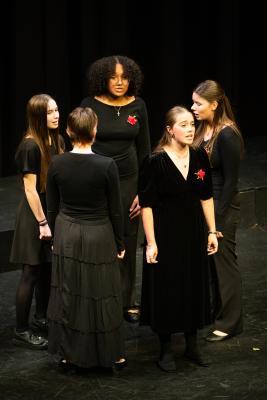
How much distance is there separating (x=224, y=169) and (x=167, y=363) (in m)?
1.17

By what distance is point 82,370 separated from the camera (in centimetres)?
546

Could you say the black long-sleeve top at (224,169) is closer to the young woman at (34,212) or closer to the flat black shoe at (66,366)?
the young woman at (34,212)

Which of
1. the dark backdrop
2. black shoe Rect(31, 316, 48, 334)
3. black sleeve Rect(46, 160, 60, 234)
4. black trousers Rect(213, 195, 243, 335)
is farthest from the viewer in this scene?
the dark backdrop

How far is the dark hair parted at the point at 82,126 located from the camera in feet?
17.0

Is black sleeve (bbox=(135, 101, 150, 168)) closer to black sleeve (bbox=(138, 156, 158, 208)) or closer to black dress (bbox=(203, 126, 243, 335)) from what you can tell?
black dress (bbox=(203, 126, 243, 335))

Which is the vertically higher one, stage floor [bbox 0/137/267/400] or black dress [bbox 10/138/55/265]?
black dress [bbox 10/138/55/265]

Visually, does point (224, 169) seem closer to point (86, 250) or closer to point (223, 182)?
point (223, 182)

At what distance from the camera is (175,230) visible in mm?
5414

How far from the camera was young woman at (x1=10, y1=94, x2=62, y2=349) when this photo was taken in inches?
224

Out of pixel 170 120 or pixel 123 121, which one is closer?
pixel 170 120

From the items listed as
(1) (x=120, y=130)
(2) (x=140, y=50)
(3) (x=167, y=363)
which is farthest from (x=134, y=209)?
(2) (x=140, y=50)

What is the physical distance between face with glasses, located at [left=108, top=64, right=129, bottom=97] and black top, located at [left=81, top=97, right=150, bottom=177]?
11 cm

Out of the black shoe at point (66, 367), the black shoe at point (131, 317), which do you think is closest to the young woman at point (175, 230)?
the black shoe at point (66, 367)

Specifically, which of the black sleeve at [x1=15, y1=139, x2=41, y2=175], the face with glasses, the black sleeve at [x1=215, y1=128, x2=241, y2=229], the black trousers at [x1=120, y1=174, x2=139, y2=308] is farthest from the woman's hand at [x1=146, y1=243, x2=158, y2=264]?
the face with glasses
